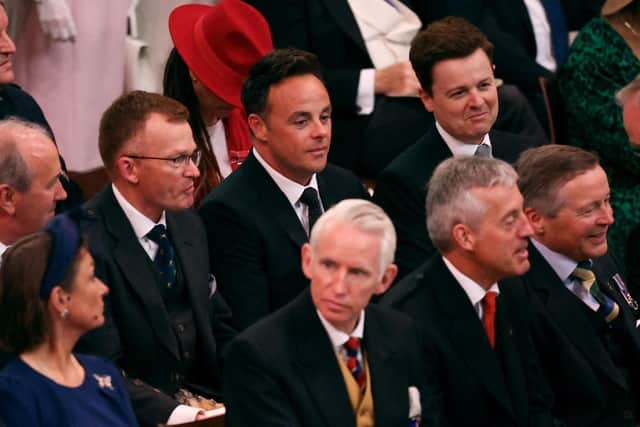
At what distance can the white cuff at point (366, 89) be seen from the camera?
19.8 feet

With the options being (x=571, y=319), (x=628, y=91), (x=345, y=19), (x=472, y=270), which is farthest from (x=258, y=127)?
(x=628, y=91)

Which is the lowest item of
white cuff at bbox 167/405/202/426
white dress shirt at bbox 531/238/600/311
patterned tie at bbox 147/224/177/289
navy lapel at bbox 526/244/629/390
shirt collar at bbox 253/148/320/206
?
white cuff at bbox 167/405/202/426

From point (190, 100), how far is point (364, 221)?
191cm

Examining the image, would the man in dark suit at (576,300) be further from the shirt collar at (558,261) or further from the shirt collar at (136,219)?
the shirt collar at (136,219)

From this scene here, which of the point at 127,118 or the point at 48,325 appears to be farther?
the point at 127,118

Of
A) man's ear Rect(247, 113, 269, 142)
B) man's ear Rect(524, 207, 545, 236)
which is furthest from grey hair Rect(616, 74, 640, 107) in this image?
man's ear Rect(247, 113, 269, 142)

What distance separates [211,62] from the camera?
5.43 meters

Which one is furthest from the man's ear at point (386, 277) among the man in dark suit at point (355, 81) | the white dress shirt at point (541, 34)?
the white dress shirt at point (541, 34)

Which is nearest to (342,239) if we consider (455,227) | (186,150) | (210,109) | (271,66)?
(455,227)

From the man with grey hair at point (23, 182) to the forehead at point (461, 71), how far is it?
5.37ft

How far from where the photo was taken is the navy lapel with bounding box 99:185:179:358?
431cm

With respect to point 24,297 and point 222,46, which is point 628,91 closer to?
point 222,46

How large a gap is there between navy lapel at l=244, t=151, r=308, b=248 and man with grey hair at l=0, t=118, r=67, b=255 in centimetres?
74

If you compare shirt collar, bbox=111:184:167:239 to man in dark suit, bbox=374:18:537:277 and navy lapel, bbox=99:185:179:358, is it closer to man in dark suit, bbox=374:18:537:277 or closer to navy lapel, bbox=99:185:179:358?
navy lapel, bbox=99:185:179:358
